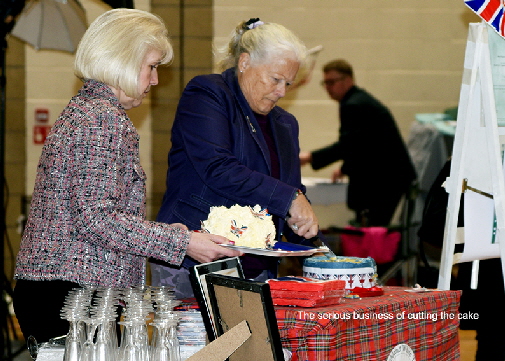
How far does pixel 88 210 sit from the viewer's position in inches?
65.7

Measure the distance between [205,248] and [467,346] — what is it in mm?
2903

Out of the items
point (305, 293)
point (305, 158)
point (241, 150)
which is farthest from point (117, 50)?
point (305, 158)

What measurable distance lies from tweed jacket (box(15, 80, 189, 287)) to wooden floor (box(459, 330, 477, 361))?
2696 mm

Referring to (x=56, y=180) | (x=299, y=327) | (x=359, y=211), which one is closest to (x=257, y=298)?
(x=299, y=327)

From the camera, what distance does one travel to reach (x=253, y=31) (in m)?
2.36

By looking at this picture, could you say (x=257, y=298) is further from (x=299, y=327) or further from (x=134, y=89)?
(x=134, y=89)

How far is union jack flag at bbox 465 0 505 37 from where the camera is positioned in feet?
7.80

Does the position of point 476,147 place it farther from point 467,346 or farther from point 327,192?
point 327,192

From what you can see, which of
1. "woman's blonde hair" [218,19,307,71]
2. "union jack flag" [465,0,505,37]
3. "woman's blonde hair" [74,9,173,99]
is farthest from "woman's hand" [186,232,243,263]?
"union jack flag" [465,0,505,37]

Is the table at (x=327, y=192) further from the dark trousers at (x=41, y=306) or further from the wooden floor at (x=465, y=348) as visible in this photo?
the dark trousers at (x=41, y=306)

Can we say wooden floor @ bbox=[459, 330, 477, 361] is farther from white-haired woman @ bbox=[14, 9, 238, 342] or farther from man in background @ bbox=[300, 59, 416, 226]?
white-haired woman @ bbox=[14, 9, 238, 342]

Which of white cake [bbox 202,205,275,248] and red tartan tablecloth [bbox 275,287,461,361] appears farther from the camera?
white cake [bbox 202,205,275,248]

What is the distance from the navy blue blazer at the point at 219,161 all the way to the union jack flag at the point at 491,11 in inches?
31.5

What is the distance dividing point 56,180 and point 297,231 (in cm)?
86
